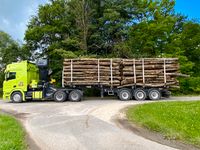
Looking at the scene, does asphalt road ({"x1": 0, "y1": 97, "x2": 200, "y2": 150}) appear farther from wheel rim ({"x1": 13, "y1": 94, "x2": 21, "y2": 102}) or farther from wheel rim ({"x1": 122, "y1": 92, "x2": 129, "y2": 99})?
wheel rim ({"x1": 13, "y1": 94, "x2": 21, "y2": 102})

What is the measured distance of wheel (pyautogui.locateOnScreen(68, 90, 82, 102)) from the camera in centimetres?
2070

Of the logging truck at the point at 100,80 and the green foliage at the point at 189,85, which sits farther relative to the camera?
the green foliage at the point at 189,85

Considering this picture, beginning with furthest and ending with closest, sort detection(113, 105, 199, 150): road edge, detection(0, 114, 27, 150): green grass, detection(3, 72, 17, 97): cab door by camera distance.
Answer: detection(3, 72, 17, 97): cab door, detection(113, 105, 199, 150): road edge, detection(0, 114, 27, 150): green grass

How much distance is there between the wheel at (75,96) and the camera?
2070 centimetres

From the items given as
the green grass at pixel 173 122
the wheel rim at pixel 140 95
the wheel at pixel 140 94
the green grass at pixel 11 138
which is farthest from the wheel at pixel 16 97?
the green grass at pixel 173 122

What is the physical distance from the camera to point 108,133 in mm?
8805

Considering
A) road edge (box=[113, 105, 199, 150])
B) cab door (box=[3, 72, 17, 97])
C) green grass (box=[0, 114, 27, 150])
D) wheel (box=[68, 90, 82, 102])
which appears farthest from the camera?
cab door (box=[3, 72, 17, 97])

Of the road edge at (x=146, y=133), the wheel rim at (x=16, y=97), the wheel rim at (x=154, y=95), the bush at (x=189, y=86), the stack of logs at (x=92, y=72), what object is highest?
the stack of logs at (x=92, y=72)

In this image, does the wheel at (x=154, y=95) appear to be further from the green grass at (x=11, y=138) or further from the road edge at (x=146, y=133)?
the green grass at (x=11, y=138)

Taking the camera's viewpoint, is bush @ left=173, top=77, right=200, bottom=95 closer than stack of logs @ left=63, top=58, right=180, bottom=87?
No

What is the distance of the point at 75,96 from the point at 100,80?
2.35 metres

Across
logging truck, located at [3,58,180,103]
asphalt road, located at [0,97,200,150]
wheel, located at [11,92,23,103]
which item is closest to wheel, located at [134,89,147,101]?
logging truck, located at [3,58,180,103]

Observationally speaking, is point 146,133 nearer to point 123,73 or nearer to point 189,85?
point 123,73

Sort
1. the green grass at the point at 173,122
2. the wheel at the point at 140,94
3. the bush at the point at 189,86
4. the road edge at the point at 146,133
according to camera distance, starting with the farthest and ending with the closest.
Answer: the bush at the point at 189,86 → the wheel at the point at 140,94 → the green grass at the point at 173,122 → the road edge at the point at 146,133
